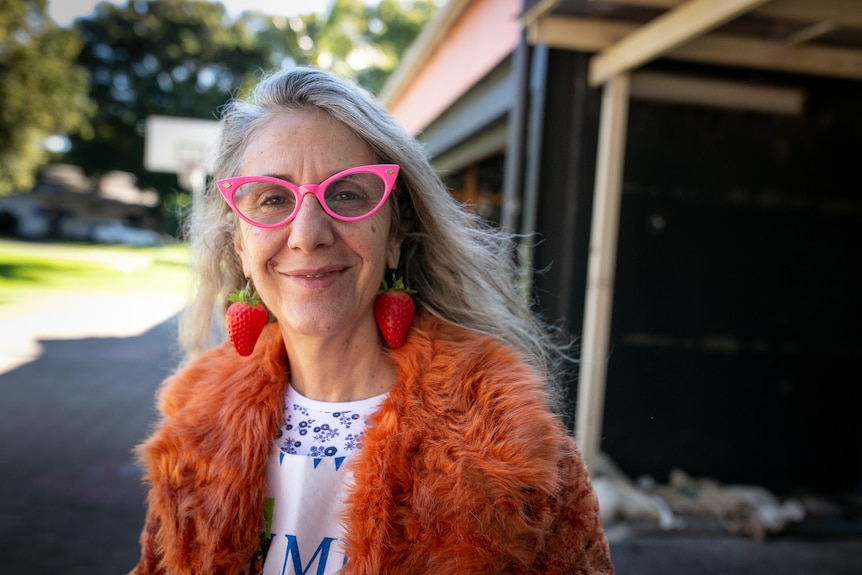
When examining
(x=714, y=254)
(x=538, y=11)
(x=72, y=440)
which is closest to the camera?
(x=538, y=11)

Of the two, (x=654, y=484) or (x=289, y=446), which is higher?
(x=289, y=446)

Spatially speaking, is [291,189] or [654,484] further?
[654,484]

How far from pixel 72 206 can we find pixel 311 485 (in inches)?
2020

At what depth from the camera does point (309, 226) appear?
1.54 meters

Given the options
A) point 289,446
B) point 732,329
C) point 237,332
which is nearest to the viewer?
point 289,446

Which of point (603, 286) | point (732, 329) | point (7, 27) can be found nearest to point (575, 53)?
point (603, 286)

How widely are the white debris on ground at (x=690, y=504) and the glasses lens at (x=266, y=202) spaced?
→ 3324 millimetres

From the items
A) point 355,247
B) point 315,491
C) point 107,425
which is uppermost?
point 355,247

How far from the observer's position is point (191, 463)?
5.38 ft

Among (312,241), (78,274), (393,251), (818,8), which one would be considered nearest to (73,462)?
(393,251)

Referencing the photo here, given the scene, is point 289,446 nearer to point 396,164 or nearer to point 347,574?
point 347,574

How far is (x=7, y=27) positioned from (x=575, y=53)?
18520mm

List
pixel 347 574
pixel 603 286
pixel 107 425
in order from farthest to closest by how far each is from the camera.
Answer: pixel 107 425
pixel 603 286
pixel 347 574

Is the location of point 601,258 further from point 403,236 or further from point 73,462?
point 73,462
